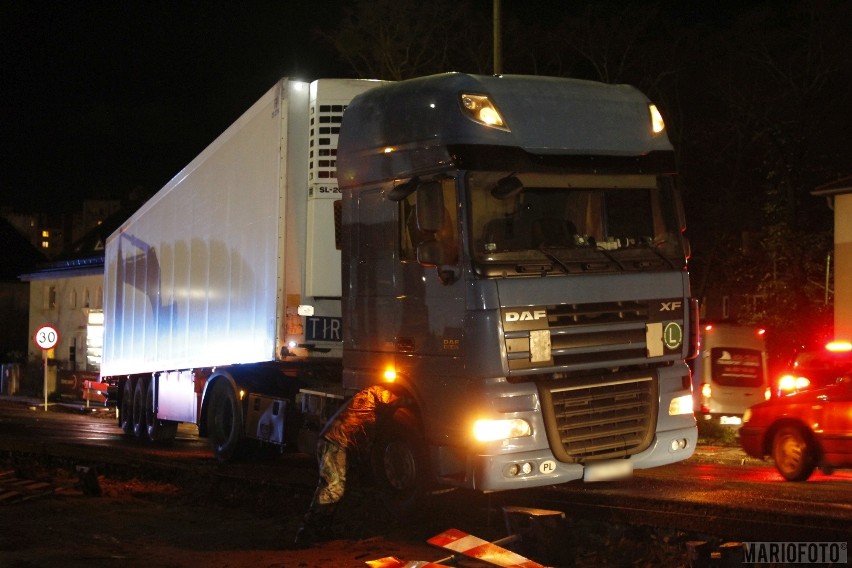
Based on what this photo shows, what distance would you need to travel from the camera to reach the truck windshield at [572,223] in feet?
29.5

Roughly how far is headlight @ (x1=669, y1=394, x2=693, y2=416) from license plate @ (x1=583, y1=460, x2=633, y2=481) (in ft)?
2.25

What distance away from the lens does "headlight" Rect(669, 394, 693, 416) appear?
9.66 metres

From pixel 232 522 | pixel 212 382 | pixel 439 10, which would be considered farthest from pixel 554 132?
pixel 439 10

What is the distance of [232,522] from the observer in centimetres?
1080

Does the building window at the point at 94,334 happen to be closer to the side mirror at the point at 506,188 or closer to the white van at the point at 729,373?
the white van at the point at 729,373

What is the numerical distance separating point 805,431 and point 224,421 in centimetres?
713

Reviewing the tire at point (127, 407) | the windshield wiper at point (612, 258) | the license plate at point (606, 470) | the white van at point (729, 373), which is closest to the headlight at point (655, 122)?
the windshield wiper at point (612, 258)

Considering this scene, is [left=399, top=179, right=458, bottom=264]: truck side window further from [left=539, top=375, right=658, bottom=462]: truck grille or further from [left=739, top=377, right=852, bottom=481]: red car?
[left=739, top=377, right=852, bottom=481]: red car

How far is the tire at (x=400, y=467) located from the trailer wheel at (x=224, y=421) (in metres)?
4.31

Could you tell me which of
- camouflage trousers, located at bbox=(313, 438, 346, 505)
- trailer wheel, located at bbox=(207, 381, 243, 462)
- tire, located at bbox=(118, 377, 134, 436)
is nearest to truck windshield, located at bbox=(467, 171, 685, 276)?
camouflage trousers, located at bbox=(313, 438, 346, 505)

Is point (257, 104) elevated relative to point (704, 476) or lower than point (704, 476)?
elevated

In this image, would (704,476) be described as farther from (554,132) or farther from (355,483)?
(554,132)

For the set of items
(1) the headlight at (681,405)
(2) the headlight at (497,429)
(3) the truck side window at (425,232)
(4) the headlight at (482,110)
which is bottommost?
(2) the headlight at (497,429)

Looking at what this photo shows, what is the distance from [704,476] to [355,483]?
15.0 feet
